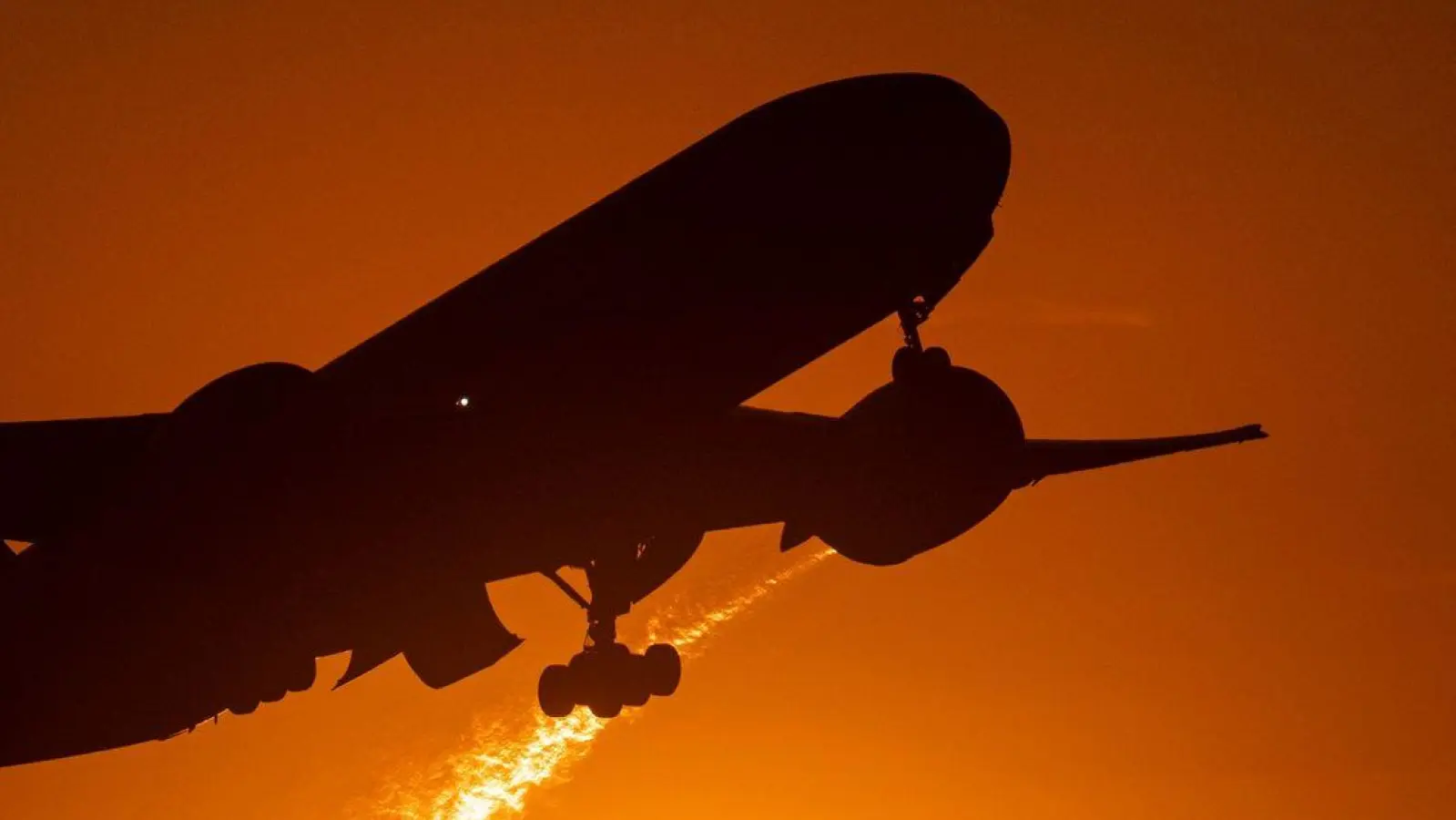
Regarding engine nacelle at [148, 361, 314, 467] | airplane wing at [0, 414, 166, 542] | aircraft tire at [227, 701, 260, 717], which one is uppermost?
airplane wing at [0, 414, 166, 542]

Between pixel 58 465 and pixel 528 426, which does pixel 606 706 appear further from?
pixel 58 465

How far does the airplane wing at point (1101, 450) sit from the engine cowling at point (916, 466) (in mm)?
3193

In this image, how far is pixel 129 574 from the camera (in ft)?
126

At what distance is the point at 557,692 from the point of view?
148 feet

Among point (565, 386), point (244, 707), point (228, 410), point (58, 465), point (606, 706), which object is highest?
point (58, 465)

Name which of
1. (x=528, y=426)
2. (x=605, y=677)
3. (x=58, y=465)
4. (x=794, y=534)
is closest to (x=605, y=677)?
(x=605, y=677)

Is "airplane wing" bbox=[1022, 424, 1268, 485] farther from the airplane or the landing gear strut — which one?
the landing gear strut

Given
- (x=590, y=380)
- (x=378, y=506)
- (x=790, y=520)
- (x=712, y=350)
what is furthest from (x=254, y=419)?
(x=790, y=520)

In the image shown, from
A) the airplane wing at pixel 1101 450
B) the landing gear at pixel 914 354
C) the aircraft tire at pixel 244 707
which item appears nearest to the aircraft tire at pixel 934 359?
the landing gear at pixel 914 354

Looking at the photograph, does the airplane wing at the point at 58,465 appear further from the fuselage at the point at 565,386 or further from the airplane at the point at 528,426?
the fuselage at the point at 565,386

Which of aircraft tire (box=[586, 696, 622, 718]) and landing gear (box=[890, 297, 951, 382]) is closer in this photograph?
landing gear (box=[890, 297, 951, 382])

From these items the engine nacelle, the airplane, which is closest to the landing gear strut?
the airplane

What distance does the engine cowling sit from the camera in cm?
4028

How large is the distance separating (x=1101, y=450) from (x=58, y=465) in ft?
83.8
